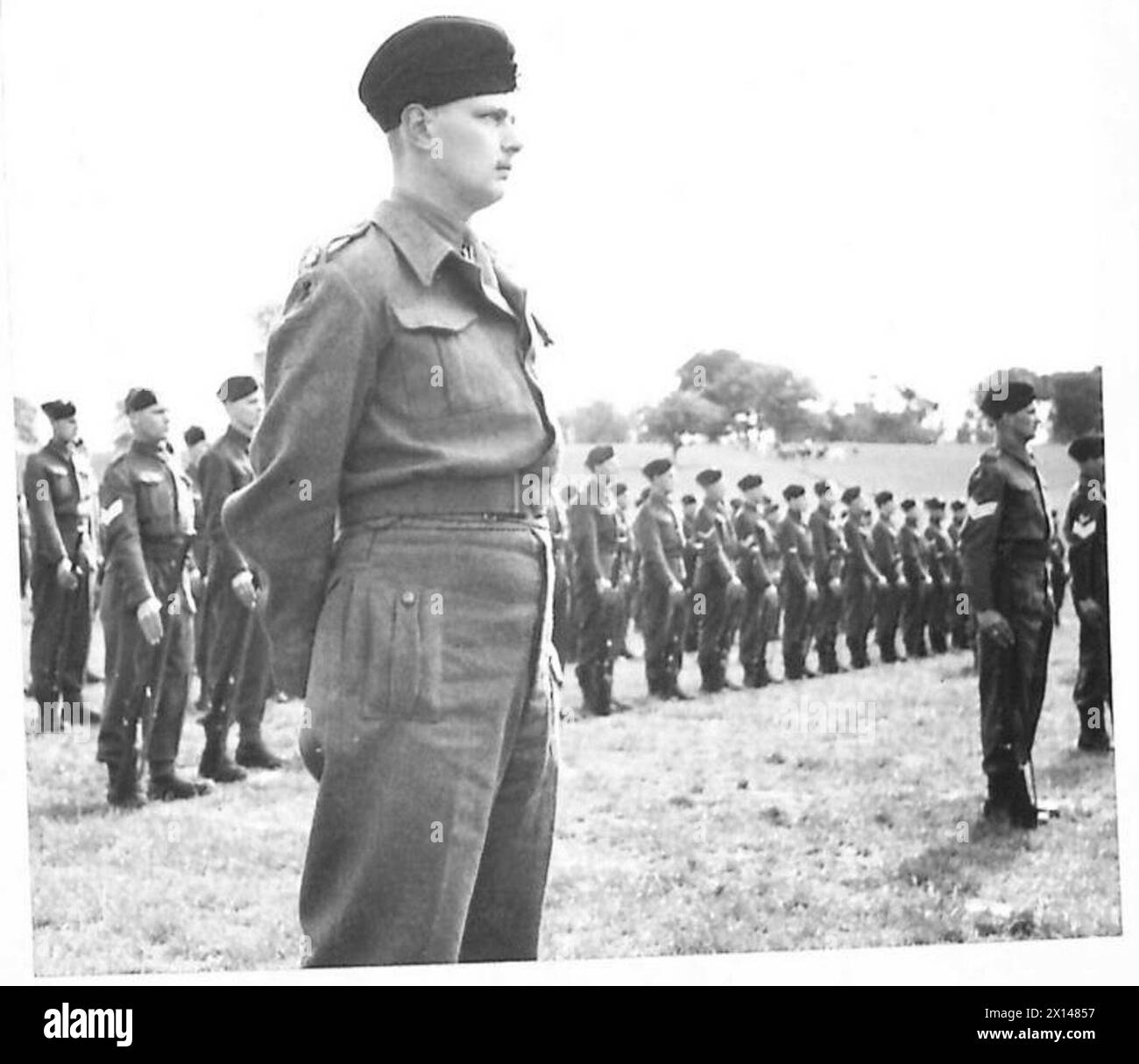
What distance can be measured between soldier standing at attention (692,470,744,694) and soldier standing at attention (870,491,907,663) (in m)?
0.28

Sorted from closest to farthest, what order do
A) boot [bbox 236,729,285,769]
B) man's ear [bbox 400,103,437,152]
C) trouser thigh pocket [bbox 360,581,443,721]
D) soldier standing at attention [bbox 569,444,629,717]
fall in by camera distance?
trouser thigh pocket [bbox 360,581,443,721]
man's ear [bbox 400,103,437,152]
boot [bbox 236,729,285,769]
soldier standing at attention [bbox 569,444,629,717]

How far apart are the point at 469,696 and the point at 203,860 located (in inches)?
39.3

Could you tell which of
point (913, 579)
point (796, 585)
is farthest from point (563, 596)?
point (913, 579)

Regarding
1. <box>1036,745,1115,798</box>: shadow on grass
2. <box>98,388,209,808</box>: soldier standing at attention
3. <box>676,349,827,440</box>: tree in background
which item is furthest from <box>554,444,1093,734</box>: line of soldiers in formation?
<box>98,388,209,808</box>: soldier standing at attention

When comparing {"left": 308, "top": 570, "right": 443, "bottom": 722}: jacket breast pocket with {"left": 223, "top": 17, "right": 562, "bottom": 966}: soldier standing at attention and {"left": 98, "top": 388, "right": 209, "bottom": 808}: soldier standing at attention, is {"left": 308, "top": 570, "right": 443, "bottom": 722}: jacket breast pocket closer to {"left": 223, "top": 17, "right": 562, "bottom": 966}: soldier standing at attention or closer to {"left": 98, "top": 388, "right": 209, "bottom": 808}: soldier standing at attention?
{"left": 223, "top": 17, "right": 562, "bottom": 966}: soldier standing at attention

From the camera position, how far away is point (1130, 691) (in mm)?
3410

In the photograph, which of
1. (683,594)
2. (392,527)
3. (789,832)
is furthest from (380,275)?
(789,832)

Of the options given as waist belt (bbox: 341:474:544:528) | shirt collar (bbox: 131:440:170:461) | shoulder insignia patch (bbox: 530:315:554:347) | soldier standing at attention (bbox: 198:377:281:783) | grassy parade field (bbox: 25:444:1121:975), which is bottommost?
grassy parade field (bbox: 25:444:1121:975)

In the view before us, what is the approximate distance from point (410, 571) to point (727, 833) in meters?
1.16

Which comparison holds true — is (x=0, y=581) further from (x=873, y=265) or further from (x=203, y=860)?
(x=873, y=265)

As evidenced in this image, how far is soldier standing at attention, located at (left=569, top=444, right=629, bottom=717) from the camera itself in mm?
3312

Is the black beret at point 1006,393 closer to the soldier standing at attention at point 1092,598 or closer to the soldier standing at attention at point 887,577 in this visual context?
the soldier standing at attention at point 1092,598

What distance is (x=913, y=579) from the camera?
11.5 ft

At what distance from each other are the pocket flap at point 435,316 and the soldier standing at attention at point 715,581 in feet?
3.31
